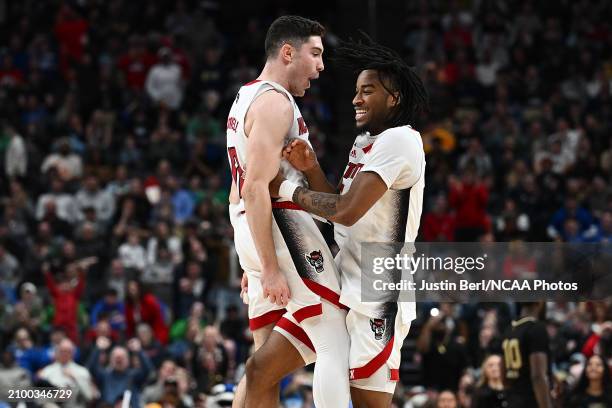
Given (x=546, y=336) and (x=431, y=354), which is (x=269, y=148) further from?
(x=431, y=354)

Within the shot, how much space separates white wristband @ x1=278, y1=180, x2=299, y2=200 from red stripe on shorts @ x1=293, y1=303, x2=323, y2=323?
578mm

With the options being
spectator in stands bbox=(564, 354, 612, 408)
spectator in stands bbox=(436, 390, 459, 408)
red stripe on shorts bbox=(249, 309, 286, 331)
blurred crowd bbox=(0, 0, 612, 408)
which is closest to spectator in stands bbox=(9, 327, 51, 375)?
blurred crowd bbox=(0, 0, 612, 408)

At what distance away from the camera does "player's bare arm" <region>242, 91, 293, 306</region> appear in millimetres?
6090

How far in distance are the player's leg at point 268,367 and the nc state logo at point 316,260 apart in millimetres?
404

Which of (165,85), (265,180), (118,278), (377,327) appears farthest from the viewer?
(165,85)

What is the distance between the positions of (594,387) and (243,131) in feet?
18.5

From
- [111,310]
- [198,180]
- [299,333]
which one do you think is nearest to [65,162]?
[198,180]

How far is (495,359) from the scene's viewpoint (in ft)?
37.0

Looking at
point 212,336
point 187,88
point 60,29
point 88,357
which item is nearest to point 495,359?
point 212,336

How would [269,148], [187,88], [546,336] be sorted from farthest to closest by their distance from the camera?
[187,88]
[546,336]
[269,148]

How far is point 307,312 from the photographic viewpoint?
20.3 feet

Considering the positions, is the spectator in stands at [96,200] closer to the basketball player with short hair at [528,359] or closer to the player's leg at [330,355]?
the basketball player with short hair at [528,359]

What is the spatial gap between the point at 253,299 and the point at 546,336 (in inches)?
152

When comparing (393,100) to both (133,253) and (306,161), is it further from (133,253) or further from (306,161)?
(133,253)
